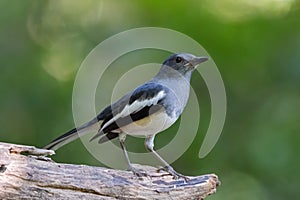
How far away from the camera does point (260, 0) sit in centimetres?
436

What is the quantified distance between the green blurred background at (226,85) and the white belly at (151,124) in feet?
3.60

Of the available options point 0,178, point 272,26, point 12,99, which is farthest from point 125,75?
point 0,178

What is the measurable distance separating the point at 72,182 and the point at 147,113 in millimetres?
630

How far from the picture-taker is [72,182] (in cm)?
250

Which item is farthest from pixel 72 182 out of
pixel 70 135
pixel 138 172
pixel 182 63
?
pixel 182 63

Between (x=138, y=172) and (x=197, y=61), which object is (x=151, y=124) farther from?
(x=197, y=61)

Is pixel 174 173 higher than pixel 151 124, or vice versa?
pixel 151 124

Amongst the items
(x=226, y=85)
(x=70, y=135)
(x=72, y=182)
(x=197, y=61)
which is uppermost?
(x=226, y=85)

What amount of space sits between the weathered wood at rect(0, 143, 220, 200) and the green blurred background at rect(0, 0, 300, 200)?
1314 mm

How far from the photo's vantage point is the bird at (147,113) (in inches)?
115

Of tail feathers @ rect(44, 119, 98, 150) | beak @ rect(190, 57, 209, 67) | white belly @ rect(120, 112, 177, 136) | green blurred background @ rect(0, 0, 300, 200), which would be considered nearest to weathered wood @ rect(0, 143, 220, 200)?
white belly @ rect(120, 112, 177, 136)

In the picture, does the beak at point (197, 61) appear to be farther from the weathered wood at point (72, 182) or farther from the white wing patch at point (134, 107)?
the weathered wood at point (72, 182)

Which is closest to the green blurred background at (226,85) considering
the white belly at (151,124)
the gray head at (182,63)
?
the gray head at (182,63)

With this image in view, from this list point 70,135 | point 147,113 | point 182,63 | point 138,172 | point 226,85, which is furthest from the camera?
point 226,85
